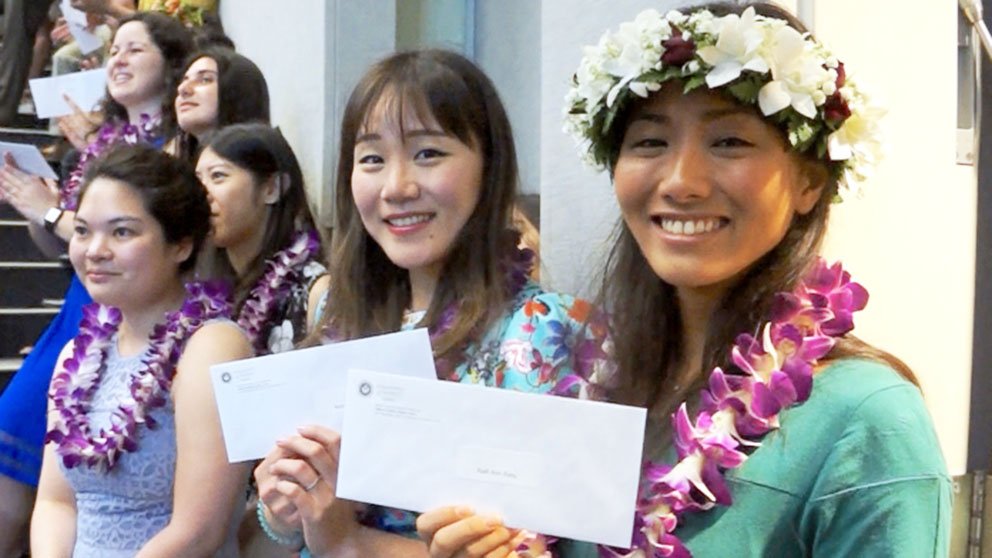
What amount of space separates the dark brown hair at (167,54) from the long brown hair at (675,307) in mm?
1991

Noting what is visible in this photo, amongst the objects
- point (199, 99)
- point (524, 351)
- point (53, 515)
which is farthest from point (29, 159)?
point (524, 351)

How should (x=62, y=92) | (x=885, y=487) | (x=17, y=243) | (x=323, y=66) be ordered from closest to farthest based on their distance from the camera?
(x=885, y=487) < (x=323, y=66) < (x=62, y=92) < (x=17, y=243)

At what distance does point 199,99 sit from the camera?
2.82m

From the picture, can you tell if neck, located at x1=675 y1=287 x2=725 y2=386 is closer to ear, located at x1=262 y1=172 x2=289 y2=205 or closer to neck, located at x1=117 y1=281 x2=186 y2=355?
neck, located at x1=117 y1=281 x2=186 y2=355

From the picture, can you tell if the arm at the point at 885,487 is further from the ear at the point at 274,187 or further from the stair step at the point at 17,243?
the stair step at the point at 17,243

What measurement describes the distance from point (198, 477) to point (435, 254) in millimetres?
647

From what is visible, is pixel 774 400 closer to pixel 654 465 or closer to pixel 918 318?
pixel 654 465

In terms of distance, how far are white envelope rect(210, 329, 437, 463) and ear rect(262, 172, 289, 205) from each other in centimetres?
110

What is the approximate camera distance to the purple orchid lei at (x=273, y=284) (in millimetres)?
2316

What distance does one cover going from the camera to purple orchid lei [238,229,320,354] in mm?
2316

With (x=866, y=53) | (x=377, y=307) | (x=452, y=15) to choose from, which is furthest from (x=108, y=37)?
(x=866, y=53)

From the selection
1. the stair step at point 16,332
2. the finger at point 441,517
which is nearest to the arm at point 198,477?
the finger at point 441,517

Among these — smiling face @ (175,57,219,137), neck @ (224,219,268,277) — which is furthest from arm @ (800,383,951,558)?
smiling face @ (175,57,219,137)

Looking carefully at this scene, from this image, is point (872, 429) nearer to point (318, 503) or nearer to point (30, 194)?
point (318, 503)
